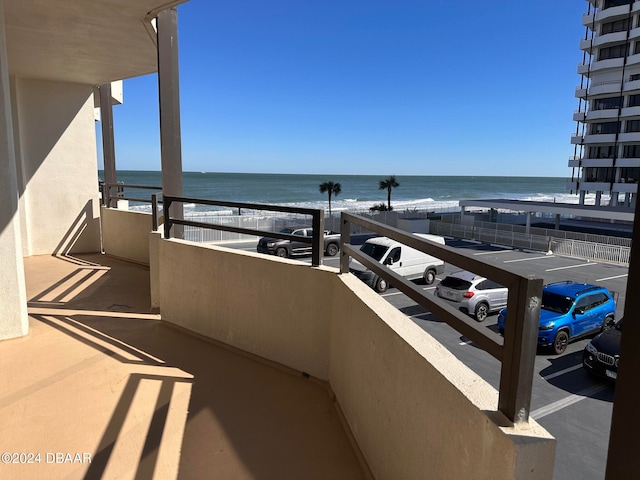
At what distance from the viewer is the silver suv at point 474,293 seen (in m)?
7.75

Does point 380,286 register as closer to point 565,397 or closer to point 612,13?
point 565,397

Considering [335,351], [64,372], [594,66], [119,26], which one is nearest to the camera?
[335,351]

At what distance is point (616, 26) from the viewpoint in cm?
3872

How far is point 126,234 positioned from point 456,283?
650cm

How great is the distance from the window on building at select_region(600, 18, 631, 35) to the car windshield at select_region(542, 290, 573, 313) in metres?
42.1

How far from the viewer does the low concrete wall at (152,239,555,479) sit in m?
1.25

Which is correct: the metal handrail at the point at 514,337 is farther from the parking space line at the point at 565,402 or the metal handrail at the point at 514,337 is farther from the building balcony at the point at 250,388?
the parking space line at the point at 565,402

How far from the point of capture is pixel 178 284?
14.3ft

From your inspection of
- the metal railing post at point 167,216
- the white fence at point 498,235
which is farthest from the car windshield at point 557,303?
the white fence at point 498,235

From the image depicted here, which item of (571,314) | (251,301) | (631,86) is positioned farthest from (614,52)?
(251,301)

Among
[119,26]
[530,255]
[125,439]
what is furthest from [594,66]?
[125,439]

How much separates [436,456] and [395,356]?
465 mm

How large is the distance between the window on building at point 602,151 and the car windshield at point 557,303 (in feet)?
132

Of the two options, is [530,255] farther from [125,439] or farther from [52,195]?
[125,439]
